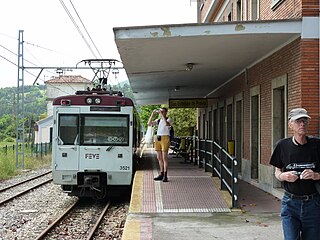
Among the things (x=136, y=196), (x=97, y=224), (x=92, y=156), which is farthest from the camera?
(x=92, y=156)

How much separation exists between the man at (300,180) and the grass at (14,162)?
65.1 feet

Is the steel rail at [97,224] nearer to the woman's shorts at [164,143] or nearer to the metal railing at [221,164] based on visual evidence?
the woman's shorts at [164,143]

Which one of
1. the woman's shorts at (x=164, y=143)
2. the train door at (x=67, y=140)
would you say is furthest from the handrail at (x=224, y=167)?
the train door at (x=67, y=140)

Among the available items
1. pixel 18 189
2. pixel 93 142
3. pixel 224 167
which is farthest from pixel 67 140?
pixel 18 189

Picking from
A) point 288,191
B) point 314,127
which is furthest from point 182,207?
point 288,191

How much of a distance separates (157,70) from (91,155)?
12.6 feet

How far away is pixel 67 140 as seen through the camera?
549 inches

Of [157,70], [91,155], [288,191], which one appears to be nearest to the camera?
[288,191]

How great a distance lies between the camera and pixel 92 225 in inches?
460

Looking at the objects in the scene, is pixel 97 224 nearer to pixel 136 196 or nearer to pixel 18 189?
pixel 136 196

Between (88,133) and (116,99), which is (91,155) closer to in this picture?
(88,133)

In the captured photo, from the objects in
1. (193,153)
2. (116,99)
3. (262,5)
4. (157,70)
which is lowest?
(193,153)

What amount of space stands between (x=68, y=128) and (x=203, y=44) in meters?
4.91

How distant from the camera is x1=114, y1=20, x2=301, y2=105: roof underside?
9750mm
